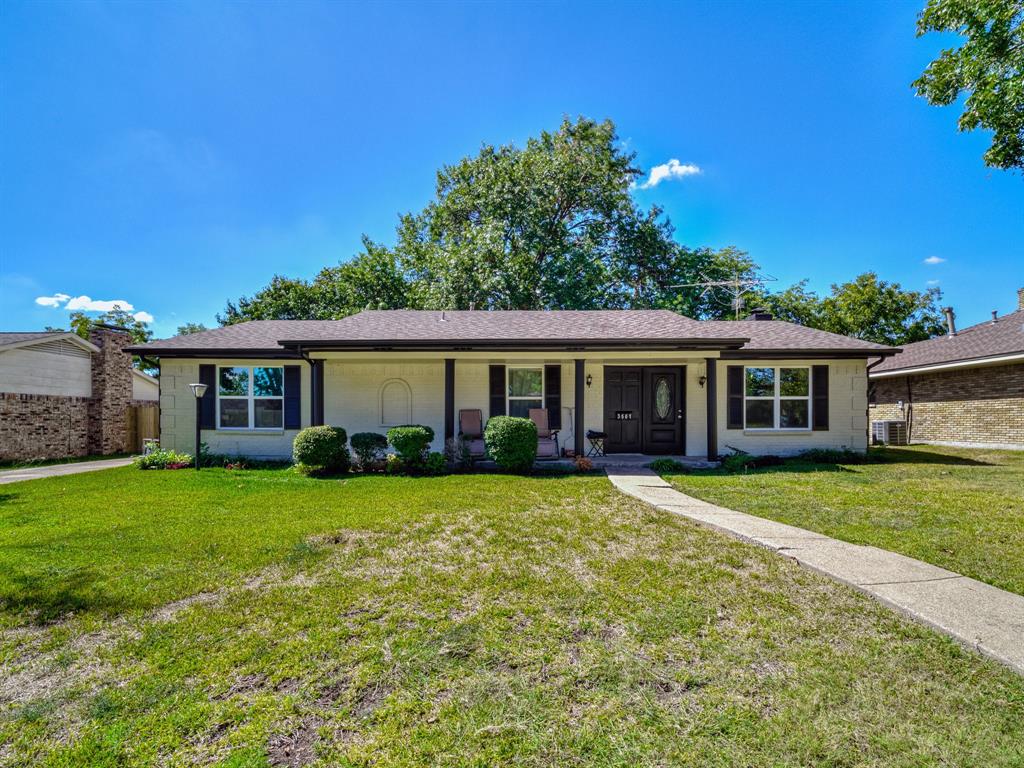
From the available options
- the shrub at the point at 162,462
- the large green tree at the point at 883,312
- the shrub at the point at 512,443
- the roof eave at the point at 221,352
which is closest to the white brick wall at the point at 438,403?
the roof eave at the point at 221,352

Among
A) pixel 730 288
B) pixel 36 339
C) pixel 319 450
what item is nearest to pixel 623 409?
pixel 319 450

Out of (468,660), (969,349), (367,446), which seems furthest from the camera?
(969,349)

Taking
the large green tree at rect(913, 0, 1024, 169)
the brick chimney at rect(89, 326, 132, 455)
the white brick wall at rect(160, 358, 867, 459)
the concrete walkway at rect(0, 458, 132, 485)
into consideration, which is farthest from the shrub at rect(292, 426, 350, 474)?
the large green tree at rect(913, 0, 1024, 169)

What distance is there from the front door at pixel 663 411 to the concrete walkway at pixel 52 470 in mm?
12718

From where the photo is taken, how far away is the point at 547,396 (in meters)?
10.8

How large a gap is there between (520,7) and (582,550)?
12302 mm

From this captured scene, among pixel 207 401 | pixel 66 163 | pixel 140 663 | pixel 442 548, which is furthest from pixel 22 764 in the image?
pixel 66 163

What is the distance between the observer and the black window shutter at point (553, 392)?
10.7 meters

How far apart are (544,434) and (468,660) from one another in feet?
25.9

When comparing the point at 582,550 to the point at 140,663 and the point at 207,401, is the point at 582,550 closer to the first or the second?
the point at 140,663

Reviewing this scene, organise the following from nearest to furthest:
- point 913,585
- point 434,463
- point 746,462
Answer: point 913,585 → point 434,463 → point 746,462

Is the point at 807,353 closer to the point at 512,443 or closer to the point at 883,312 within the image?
the point at 512,443

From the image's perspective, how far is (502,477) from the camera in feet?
27.0

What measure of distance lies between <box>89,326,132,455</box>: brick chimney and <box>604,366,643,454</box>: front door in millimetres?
14407
